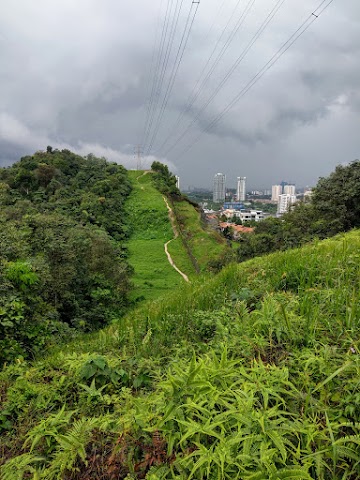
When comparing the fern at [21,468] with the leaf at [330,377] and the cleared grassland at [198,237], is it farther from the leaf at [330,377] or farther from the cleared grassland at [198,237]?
the cleared grassland at [198,237]

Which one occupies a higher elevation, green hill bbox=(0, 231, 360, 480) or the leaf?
the leaf

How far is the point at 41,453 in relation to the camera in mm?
2164

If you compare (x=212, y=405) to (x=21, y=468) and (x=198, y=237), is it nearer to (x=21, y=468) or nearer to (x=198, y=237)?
(x=21, y=468)

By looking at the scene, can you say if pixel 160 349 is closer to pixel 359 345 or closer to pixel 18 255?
pixel 359 345

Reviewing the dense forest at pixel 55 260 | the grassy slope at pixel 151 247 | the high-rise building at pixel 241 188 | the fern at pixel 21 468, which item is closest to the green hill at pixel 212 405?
the fern at pixel 21 468

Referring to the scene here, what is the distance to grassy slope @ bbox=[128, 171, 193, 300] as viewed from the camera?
859 inches

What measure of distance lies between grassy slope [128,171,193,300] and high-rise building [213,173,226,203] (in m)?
50.4

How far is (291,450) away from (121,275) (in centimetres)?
1714

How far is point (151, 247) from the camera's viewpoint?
1192 inches

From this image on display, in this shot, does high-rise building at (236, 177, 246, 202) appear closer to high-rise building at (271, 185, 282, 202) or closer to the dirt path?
high-rise building at (271, 185, 282, 202)

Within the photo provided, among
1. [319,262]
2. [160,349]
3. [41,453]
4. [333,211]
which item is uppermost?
[333,211]

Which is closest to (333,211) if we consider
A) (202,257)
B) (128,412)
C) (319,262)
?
(202,257)

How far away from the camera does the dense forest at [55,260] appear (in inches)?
239

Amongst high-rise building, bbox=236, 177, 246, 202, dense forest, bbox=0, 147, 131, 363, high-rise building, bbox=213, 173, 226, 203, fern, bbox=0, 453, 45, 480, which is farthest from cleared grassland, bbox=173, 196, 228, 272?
high-rise building, bbox=236, 177, 246, 202
